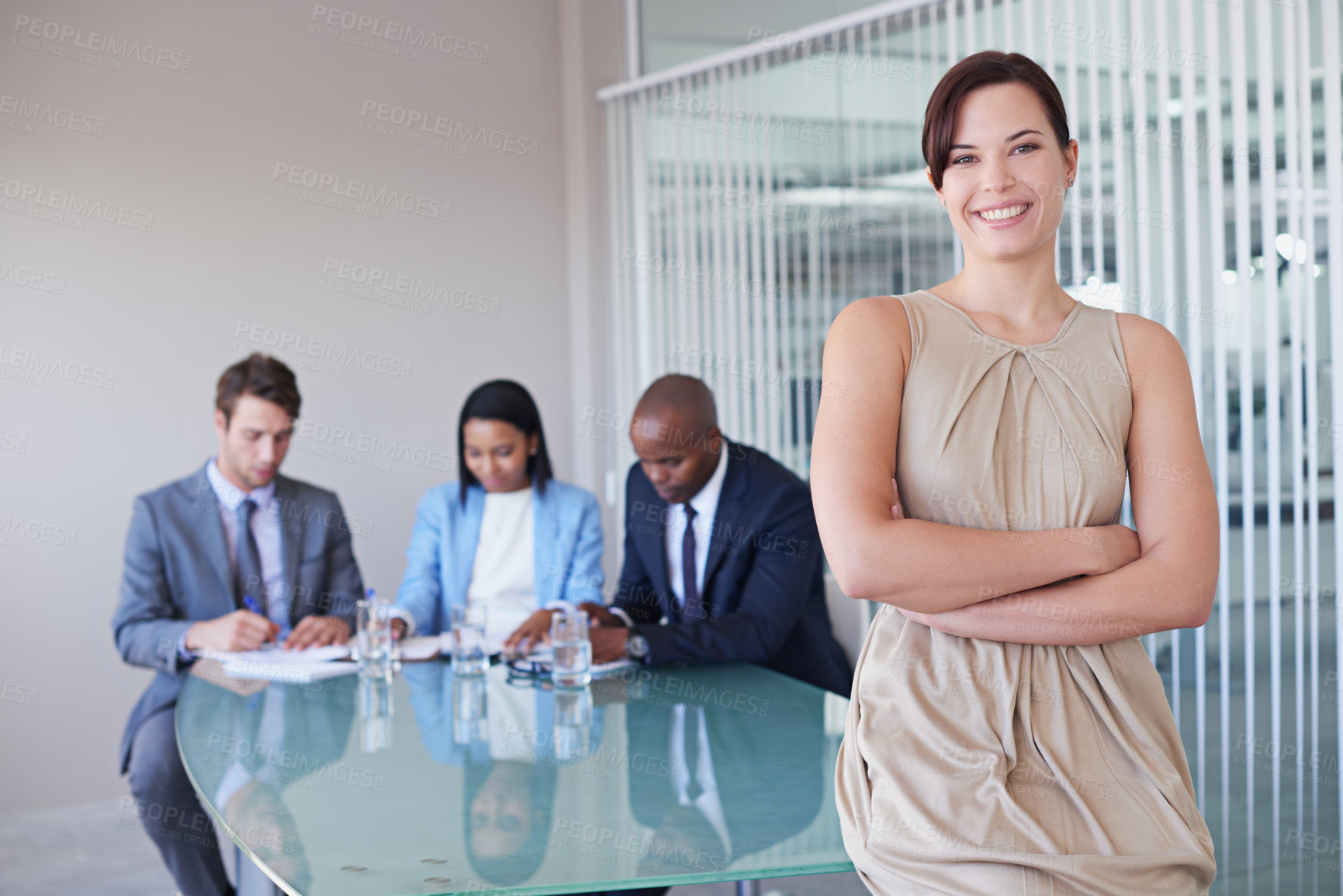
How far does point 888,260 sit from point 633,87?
1.53m

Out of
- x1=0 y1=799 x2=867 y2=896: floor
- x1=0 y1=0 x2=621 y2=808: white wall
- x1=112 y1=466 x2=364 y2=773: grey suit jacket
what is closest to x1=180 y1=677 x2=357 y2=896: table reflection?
x1=112 y1=466 x2=364 y2=773: grey suit jacket

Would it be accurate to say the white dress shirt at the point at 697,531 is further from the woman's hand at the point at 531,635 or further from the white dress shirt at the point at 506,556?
the white dress shirt at the point at 506,556

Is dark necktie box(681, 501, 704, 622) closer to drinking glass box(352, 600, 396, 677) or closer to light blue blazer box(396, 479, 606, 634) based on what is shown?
light blue blazer box(396, 479, 606, 634)

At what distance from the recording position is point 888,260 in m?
3.71

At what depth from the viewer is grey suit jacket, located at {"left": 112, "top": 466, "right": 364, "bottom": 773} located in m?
3.05

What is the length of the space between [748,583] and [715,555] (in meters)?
0.12

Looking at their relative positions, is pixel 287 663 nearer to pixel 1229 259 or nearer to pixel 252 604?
pixel 252 604

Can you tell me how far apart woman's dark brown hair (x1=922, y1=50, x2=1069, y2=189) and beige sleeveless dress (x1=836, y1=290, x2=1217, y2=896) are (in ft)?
0.60

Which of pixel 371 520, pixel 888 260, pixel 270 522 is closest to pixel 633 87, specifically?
pixel 888 260

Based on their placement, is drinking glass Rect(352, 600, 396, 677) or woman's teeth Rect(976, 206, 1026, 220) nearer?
woman's teeth Rect(976, 206, 1026, 220)

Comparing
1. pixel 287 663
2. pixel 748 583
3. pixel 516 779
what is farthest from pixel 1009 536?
pixel 287 663

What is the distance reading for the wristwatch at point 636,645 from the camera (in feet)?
8.95

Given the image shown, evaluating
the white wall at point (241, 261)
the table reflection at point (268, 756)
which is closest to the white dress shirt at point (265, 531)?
the table reflection at point (268, 756)

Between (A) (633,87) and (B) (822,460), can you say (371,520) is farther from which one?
(B) (822,460)
